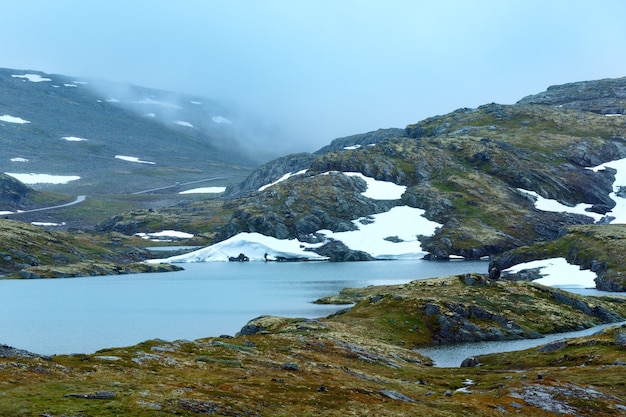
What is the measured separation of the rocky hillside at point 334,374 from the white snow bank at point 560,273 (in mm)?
58078

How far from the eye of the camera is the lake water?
9950 centimetres

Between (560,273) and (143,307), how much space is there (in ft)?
331

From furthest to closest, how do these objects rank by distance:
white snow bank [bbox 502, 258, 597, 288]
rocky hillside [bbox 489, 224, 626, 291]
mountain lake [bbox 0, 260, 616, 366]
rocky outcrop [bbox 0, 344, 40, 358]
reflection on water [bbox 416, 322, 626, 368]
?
1. white snow bank [bbox 502, 258, 597, 288]
2. rocky hillside [bbox 489, 224, 626, 291]
3. mountain lake [bbox 0, 260, 616, 366]
4. reflection on water [bbox 416, 322, 626, 368]
5. rocky outcrop [bbox 0, 344, 40, 358]

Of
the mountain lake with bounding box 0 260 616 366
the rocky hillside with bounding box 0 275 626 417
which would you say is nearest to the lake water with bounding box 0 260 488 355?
the mountain lake with bounding box 0 260 616 366

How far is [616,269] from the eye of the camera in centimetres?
16062

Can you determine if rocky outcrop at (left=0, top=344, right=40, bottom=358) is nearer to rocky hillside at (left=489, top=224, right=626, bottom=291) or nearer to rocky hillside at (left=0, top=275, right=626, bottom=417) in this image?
rocky hillside at (left=0, top=275, right=626, bottom=417)

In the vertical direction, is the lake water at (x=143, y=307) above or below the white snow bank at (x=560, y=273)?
below

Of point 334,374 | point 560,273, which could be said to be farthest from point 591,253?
point 334,374

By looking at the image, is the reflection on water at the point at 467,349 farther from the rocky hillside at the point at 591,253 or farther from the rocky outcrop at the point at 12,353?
the rocky hillside at the point at 591,253

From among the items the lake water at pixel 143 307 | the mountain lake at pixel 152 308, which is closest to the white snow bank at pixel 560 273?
the mountain lake at pixel 152 308

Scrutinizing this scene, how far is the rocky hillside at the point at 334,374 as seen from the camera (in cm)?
4412

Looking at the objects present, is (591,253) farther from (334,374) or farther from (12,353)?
(12,353)

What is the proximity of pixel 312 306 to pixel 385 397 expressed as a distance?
82.6 meters

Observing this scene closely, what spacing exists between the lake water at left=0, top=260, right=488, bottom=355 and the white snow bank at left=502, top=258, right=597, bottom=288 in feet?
64.9
